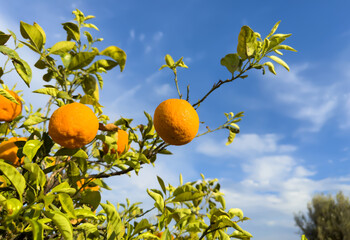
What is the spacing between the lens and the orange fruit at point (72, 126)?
1070mm

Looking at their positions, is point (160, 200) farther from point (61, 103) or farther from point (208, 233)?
point (61, 103)

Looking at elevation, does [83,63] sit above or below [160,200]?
above

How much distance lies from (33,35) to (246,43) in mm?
850

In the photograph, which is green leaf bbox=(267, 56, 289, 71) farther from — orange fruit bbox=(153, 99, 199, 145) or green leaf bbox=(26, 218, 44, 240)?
green leaf bbox=(26, 218, 44, 240)

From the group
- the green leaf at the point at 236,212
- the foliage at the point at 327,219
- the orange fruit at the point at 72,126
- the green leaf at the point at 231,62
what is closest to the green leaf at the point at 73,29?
the orange fruit at the point at 72,126

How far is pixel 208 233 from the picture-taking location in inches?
49.1

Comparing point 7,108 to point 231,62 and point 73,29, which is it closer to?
point 73,29

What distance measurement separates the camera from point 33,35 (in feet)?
3.59

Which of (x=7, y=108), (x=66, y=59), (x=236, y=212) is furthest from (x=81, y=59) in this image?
(x=236, y=212)

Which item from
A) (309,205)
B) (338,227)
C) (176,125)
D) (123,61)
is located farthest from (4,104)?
(309,205)

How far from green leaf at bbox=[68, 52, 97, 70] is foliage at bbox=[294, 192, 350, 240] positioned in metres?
12.8

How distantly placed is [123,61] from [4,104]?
25.3 inches

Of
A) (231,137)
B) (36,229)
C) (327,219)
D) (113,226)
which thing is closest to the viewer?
(36,229)

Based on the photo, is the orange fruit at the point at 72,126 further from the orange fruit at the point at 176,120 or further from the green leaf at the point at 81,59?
the orange fruit at the point at 176,120
